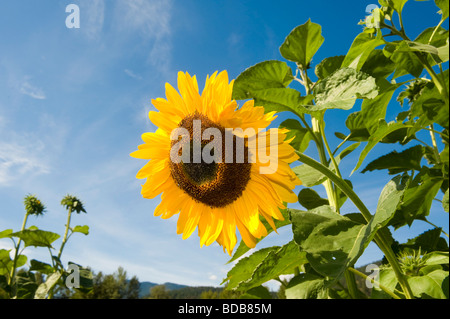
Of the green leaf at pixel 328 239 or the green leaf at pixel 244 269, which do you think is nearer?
the green leaf at pixel 328 239

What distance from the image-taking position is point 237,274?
1.01 meters

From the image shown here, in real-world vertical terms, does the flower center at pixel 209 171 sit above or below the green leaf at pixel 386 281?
above

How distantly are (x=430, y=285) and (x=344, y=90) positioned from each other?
0.64 metres

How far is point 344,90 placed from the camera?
0.76 meters

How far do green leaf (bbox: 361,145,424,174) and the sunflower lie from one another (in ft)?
2.62

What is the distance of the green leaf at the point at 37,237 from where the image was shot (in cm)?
345

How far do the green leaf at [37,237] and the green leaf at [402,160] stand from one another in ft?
10.6

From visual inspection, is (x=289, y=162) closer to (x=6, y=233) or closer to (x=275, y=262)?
(x=275, y=262)

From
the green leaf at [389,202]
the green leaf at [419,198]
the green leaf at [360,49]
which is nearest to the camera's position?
the green leaf at [389,202]

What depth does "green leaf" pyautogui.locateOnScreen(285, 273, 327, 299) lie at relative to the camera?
89 centimetres

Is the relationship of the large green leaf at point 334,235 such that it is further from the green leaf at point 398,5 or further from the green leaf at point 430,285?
the green leaf at point 398,5

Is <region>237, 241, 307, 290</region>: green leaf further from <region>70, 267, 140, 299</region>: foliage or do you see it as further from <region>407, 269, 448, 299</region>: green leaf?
<region>70, 267, 140, 299</region>: foliage

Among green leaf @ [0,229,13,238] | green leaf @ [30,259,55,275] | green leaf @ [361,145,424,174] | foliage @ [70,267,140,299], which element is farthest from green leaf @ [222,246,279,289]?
foliage @ [70,267,140,299]

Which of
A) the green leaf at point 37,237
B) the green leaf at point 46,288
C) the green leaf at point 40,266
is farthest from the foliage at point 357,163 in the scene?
the green leaf at point 40,266
